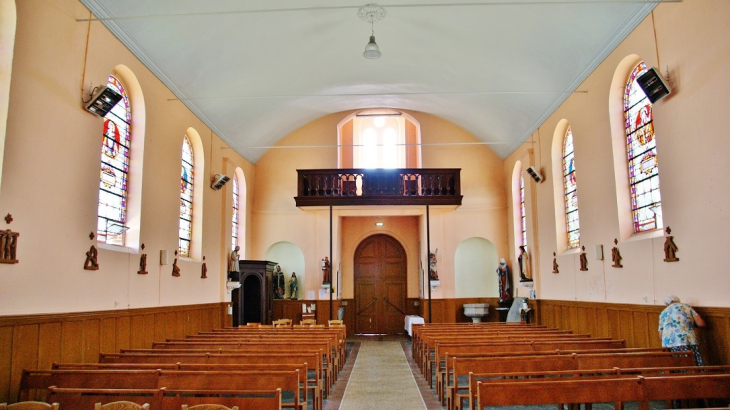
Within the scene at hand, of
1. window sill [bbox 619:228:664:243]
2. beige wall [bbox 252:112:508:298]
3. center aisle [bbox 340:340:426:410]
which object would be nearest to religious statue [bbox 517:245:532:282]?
beige wall [bbox 252:112:508:298]

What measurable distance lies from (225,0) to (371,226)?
36.9 feet

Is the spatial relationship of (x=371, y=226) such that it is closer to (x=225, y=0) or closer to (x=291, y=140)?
(x=291, y=140)

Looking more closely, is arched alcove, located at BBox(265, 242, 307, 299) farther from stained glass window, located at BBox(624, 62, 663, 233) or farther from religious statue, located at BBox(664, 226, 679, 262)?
religious statue, located at BBox(664, 226, 679, 262)

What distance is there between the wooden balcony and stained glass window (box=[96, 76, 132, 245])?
649 cm

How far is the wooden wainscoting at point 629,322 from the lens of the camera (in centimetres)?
687

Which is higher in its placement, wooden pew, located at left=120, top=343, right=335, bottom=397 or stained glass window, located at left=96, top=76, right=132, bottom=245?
stained glass window, located at left=96, top=76, right=132, bottom=245

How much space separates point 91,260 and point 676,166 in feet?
27.7

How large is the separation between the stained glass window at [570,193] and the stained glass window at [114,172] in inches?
352

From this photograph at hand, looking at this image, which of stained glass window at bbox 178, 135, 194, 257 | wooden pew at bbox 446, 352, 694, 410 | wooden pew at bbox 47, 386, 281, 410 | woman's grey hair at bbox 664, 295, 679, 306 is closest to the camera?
wooden pew at bbox 47, 386, 281, 410

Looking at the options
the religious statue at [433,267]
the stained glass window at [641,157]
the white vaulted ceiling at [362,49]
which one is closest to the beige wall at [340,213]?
the religious statue at [433,267]

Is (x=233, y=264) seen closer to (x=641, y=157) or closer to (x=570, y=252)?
(x=570, y=252)

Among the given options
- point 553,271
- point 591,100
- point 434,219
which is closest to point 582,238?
point 553,271

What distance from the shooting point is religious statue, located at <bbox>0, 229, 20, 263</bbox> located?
6117mm

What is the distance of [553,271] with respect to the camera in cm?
1278
